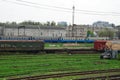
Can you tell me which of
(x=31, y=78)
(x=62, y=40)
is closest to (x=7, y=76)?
(x=31, y=78)

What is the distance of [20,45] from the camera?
154ft

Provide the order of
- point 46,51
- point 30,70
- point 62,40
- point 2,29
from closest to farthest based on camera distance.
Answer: point 30,70
point 46,51
point 62,40
point 2,29

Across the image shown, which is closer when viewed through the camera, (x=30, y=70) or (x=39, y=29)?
(x=30, y=70)

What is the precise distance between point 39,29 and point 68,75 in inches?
4168

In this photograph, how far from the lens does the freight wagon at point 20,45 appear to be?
45984mm

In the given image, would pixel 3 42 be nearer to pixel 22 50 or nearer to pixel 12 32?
pixel 22 50

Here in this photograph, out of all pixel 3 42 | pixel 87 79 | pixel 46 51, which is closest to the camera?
pixel 87 79

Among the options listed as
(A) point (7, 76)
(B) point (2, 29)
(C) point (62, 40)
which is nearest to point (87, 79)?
(A) point (7, 76)

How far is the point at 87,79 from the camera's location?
22.4 meters

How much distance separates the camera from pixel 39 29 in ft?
427

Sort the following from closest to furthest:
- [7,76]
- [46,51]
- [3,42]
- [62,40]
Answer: [7,76]
[3,42]
[46,51]
[62,40]

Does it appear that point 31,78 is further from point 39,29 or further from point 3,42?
point 39,29

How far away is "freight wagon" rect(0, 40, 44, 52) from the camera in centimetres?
4598

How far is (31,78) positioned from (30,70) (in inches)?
218
